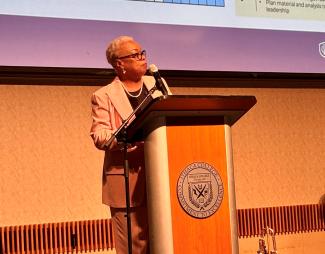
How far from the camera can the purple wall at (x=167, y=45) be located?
9.56ft

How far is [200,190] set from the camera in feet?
5.78

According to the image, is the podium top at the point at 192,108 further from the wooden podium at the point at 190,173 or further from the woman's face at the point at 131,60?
the woman's face at the point at 131,60

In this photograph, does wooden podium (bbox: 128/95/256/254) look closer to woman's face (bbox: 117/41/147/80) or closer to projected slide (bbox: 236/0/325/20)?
woman's face (bbox: 117/41/147/80)

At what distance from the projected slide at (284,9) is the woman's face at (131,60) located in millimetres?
1507

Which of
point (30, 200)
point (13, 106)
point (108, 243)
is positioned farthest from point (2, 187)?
point (108, 243)

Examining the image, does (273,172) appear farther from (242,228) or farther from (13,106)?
(13,106)

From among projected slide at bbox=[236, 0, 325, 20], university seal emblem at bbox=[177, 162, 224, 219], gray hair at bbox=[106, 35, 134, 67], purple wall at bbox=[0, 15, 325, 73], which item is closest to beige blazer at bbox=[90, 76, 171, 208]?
gray hair at bbox=[106, 35, 134, 67]

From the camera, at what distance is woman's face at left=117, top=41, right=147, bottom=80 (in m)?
2.01

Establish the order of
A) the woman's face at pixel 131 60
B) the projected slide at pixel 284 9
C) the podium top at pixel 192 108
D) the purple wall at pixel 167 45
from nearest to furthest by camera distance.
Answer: the podium top at pixel 192 108 < the woman's face at pixel 131 60 < the purple wall at pixel 167 45 < the projected slide at pixel 284 9

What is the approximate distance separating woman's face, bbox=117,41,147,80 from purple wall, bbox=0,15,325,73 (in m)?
1.05

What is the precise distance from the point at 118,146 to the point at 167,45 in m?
1.52

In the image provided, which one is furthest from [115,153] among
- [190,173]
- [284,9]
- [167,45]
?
[284,9]

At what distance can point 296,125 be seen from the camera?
3.79 meters

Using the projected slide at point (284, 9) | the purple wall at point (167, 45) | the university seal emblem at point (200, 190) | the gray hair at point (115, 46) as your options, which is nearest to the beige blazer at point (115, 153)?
the gray hair at point (115, 46)
